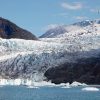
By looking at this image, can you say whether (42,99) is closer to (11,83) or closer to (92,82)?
(11,83)

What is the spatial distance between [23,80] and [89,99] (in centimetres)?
10653

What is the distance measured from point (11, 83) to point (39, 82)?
13.7 metres

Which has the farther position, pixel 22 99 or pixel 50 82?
pixel 50 82

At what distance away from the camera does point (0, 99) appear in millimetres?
86375

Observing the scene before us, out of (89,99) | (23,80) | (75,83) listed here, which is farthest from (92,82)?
(89,99)

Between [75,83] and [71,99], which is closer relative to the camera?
[71,99]

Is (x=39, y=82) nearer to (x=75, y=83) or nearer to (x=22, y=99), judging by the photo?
(x=75, y=83)

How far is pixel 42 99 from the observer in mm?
90438

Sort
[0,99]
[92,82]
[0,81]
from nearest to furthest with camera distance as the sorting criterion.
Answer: [0,99], [0,81], [92,82]

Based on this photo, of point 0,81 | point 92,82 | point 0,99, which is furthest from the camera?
point 92,82

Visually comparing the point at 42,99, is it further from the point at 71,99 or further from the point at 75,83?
the point at 75,83

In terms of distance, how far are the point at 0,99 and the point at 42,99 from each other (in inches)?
323

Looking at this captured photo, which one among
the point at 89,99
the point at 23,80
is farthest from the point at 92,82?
the point at 89,99

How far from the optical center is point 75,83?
189375 mm
